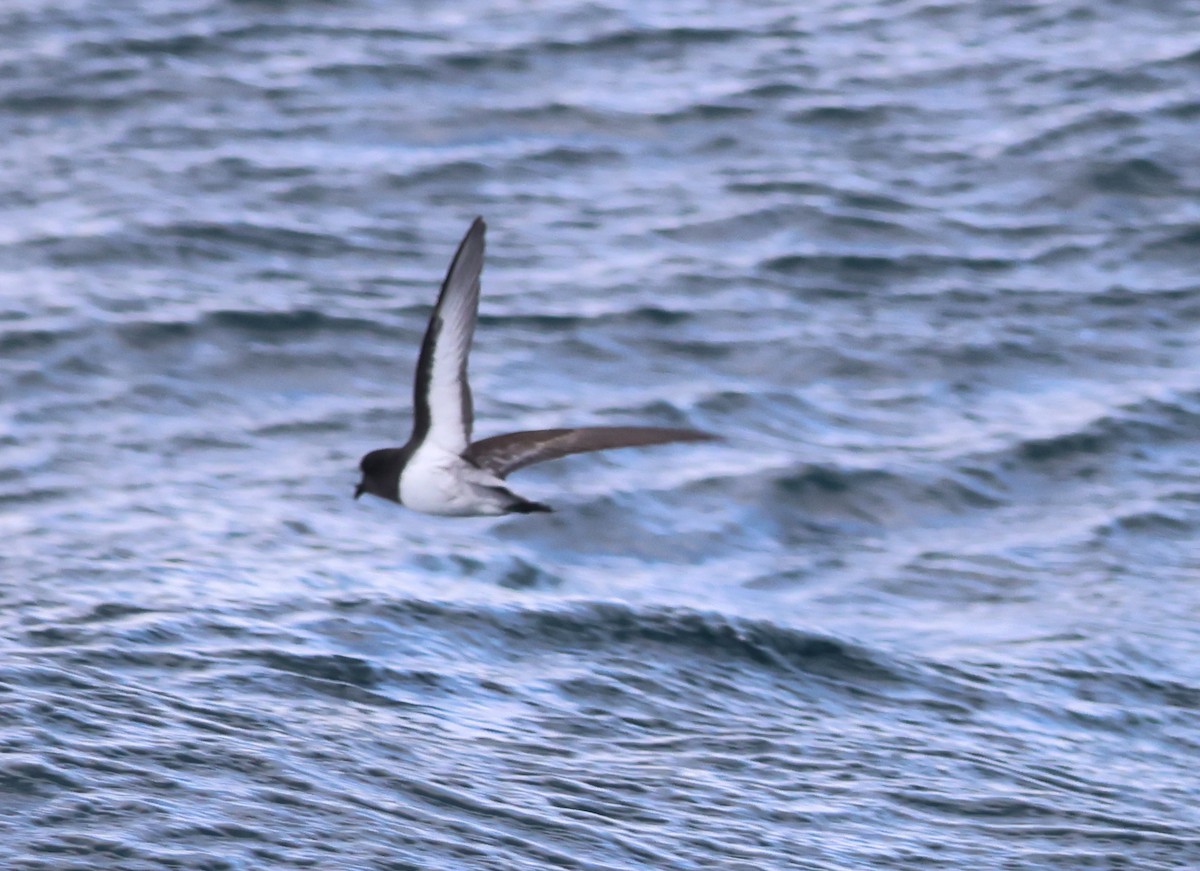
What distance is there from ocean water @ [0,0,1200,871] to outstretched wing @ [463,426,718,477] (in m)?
1.21

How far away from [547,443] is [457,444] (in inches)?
12.2

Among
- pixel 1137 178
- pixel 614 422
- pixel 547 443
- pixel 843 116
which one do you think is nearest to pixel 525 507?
pixel 547 443

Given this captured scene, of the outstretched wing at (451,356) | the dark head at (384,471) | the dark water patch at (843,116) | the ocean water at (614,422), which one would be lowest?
the ocean water at (614,422)

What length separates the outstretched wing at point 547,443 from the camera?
6.29 m

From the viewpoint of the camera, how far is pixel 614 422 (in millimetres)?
11367

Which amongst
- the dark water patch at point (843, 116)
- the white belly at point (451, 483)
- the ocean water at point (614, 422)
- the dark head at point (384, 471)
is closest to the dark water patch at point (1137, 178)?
the ocean water at point (614, 422)

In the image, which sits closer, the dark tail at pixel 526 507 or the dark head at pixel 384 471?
the dark tail at pixel 526 507

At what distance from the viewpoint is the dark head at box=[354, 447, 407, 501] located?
675cm

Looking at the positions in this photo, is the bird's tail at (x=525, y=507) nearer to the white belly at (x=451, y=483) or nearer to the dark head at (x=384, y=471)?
the white belly at (x=451, y=483)

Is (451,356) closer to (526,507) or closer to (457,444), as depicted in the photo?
(457,444)

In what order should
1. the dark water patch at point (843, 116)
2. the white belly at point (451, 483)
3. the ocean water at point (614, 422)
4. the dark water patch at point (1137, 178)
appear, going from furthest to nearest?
the dark water patch at point (843, 116), the dark water patch at point (1137, 178), the ocean water at point (614, 422), the white belly at point (451, 483)

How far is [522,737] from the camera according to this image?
7730mm

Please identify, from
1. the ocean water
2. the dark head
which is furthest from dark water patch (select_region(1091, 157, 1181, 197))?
the dark head

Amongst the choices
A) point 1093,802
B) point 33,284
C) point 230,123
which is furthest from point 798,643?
point 230,123
